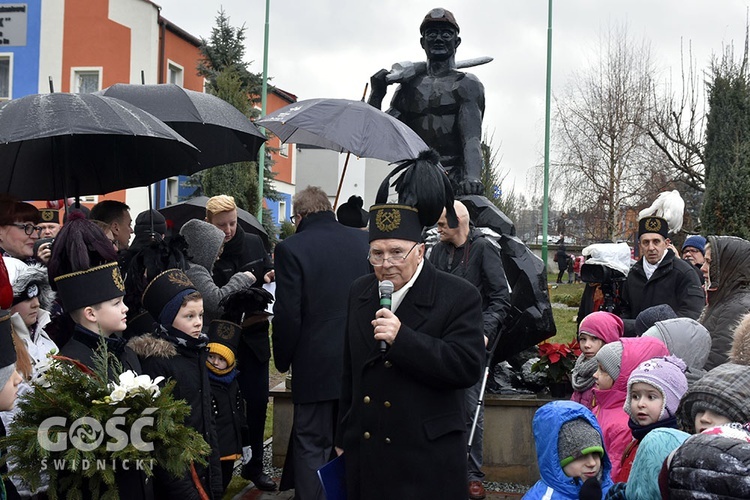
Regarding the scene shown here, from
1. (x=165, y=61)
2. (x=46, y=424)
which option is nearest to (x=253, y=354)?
(x=46, y=424)

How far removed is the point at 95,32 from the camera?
91.7 ft

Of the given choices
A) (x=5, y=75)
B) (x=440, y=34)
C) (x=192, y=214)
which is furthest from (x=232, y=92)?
(x=440, y=34)

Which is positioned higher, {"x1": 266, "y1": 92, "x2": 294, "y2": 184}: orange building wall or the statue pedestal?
{"x1": 266, "y1": 92, "x2": 294, "y2": 184}: orange building wall

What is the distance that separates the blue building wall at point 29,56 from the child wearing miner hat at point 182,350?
88.4 feet

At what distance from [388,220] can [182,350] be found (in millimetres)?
1542

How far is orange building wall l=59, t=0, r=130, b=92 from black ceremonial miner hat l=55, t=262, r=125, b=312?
25.9 m

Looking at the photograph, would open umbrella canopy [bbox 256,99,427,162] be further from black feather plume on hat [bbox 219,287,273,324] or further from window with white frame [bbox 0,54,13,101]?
window with white frame [bbox 0,54,13,101]

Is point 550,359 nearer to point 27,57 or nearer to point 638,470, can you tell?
point 638,470

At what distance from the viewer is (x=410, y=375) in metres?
3.27

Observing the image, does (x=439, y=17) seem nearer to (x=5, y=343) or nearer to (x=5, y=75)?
(x=5, y=343)

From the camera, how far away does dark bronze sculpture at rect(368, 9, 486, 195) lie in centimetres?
721

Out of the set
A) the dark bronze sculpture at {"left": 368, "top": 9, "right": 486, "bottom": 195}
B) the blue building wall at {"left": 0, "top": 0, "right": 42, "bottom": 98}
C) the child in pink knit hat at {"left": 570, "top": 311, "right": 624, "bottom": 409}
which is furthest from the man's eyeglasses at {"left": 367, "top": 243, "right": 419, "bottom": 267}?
the blue building wall at {"left": 0, "top": 0, "right": 42, "bottom": 98}

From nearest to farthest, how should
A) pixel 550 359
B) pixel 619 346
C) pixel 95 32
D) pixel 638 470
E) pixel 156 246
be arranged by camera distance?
1. pixel 638 470
2. pixel 619 346
3. pixel 156 246
4. pixel 550 359
5. pixel 95 32

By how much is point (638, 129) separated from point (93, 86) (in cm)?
1951
